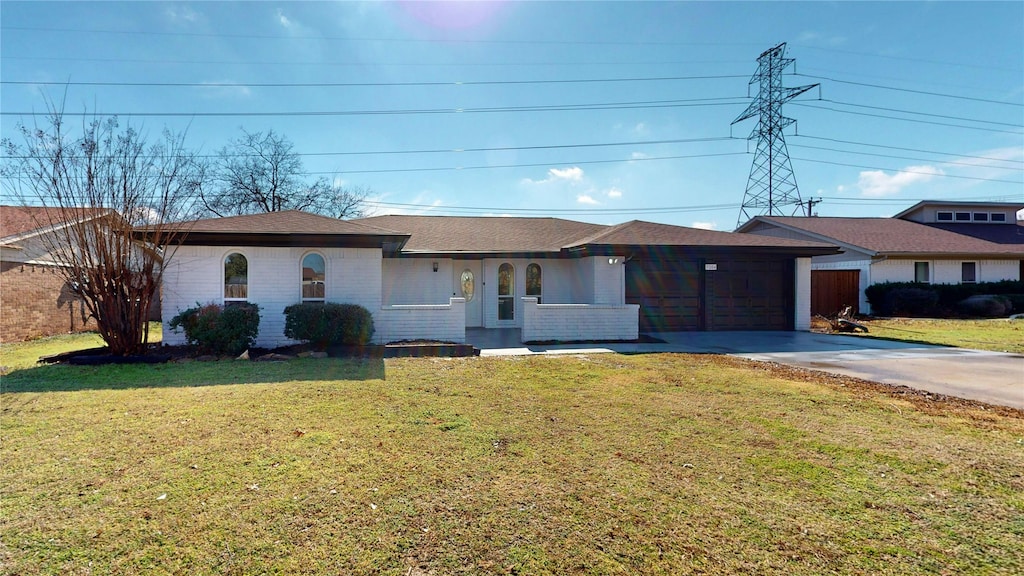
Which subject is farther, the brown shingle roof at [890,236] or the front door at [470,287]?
the brown shingle roof at [890,236]

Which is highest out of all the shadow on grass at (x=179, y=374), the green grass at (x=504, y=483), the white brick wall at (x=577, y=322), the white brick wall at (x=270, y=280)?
the white brick wall at (x=270, y=280)

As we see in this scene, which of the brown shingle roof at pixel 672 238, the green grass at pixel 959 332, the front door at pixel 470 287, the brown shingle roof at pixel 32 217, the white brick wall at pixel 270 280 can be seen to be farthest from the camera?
the front door at pixel 470 287

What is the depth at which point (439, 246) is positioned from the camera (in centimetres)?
1516

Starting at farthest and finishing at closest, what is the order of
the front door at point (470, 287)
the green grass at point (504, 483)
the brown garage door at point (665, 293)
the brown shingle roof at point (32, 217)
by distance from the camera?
the front door at point (470, 287), the brown garage door at point (665, 293), the brown shingle roof at point (32, 217), the green grass at point (504, 483)

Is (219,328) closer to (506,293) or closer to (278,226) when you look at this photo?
Result: (278,226)

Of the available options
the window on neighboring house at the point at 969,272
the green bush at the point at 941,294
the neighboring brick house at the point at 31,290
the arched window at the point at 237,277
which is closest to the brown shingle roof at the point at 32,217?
the neighboring brick house at the point at 31,290

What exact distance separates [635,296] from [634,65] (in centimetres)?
910

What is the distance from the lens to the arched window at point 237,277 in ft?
36.7

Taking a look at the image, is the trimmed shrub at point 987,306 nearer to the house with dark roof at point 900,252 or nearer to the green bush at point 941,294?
the green bush at point 941,294

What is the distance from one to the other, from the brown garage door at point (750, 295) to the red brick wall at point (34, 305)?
18.0 meters

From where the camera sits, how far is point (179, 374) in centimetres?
789

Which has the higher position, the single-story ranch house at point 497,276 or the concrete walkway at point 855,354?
the single-story ranch house at point 497,276

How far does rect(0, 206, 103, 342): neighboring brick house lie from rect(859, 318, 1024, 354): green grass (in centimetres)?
2249

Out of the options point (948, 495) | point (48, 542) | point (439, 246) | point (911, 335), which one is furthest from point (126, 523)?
point (911, 335)
